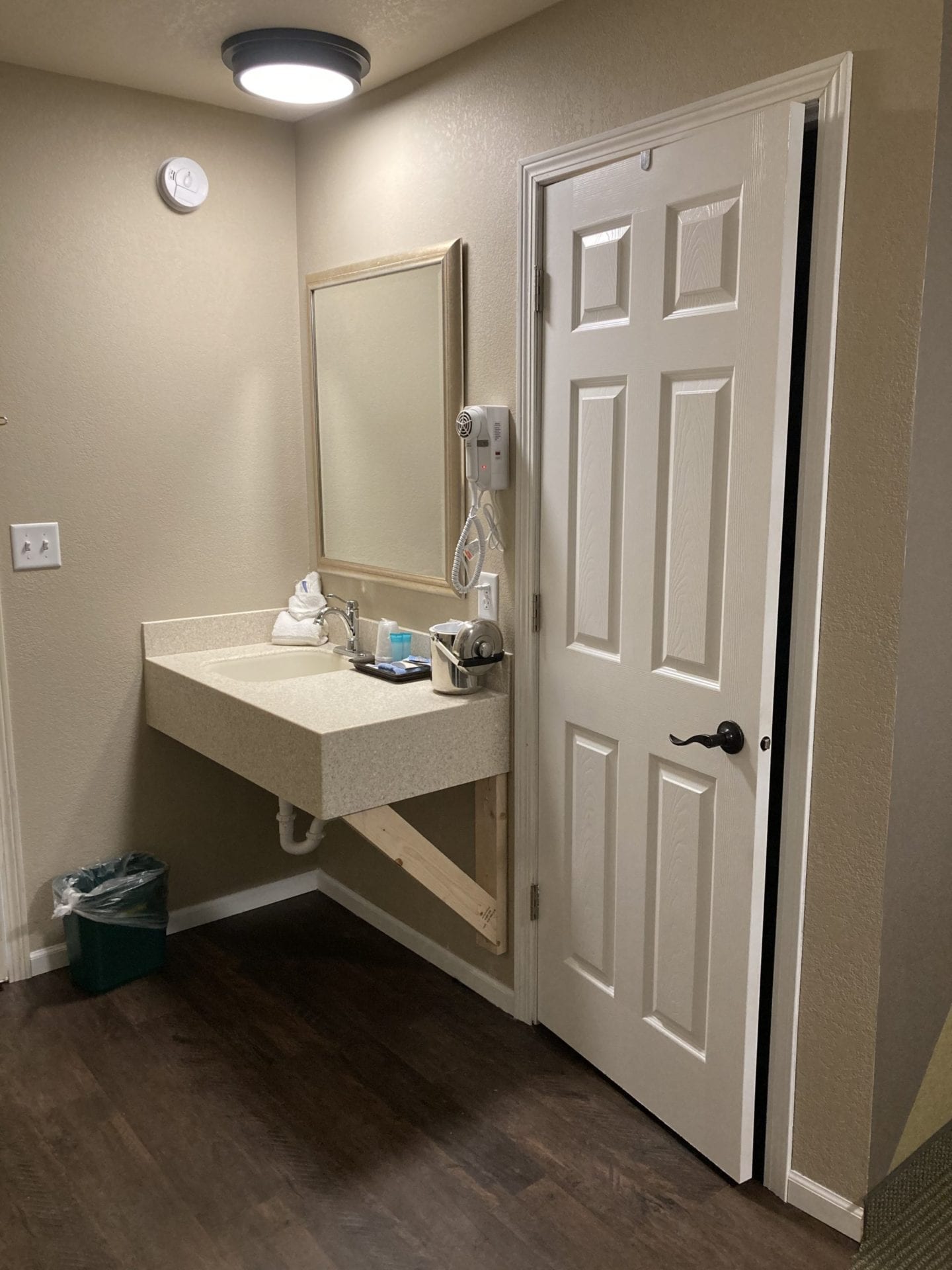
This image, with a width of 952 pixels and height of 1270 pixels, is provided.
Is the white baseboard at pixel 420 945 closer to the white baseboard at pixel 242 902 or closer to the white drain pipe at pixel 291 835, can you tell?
the white baseboard at pixel 242 902

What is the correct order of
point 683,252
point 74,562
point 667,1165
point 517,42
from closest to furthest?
1. point 683,252
2. point 667,1165
3. point 517,42
4. point 74,562

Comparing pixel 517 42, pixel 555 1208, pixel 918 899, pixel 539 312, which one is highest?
pixel 517 42

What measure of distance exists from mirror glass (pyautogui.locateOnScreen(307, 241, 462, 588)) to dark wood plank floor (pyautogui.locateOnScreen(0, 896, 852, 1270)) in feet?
3.92

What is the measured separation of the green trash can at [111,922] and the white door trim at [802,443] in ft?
3.94

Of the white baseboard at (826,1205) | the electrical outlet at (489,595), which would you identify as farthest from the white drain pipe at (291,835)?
the white baseboard at (826,1205)

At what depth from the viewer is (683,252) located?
1.98 metres

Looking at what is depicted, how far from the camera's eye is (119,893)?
2818 millimetres

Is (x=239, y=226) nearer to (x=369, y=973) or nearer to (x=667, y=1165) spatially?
(x=369, y=973)

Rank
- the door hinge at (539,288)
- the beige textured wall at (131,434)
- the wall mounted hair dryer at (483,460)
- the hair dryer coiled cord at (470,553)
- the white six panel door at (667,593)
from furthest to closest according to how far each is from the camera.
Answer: the beige textured wall at (131,434), the hair dryer coiled cord at (470,553), the wall mounted hair dryer at (483,460), the door hinge at (539,288), the white six panel door at (667,593)

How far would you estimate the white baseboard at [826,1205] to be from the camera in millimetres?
1907

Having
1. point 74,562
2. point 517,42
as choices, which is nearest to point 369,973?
point 74,562

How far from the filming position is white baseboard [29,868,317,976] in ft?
9.61

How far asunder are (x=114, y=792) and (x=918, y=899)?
215cm

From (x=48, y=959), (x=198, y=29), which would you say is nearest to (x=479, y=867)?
(x=48, y=959)
